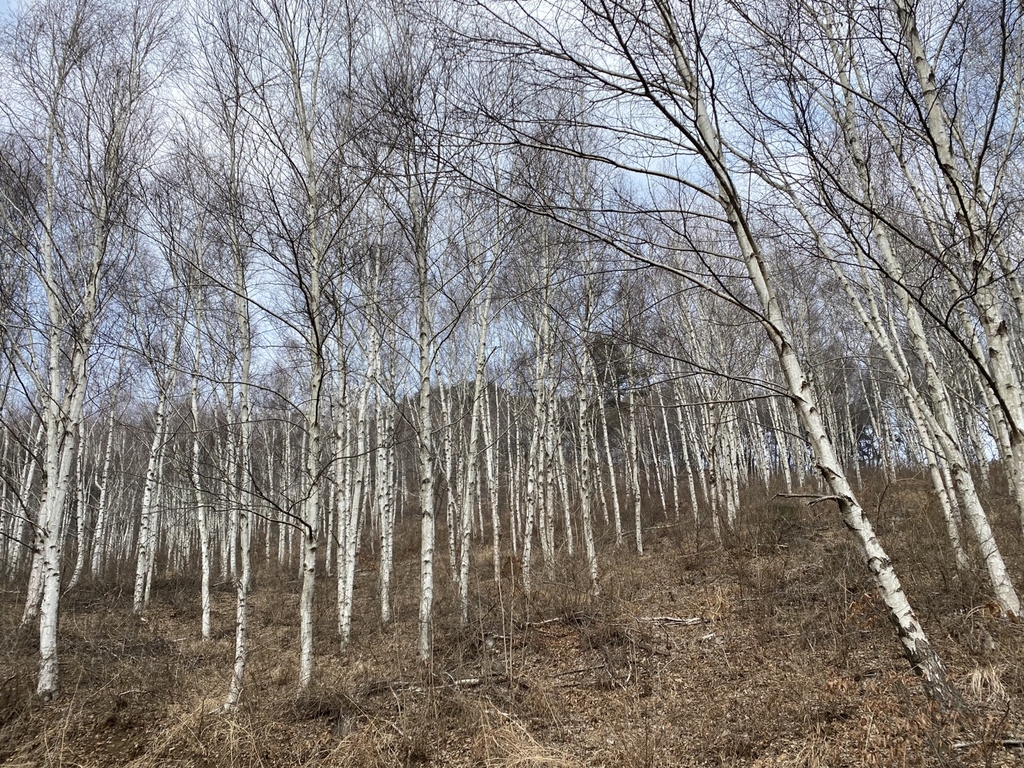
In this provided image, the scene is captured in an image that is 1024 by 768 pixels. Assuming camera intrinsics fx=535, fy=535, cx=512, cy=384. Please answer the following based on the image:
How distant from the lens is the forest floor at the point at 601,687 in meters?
3.65

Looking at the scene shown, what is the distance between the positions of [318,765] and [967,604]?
20.6 feet

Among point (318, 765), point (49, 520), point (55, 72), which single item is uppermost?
point (55, 72)

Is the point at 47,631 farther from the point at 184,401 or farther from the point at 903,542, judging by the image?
the point at 903,542

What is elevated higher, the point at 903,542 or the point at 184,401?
the point at 184,401

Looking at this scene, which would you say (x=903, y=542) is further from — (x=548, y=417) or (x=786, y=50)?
(x=786, y=50)

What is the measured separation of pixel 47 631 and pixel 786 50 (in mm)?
8371

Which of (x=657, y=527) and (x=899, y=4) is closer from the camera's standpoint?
(x=899, y=4)

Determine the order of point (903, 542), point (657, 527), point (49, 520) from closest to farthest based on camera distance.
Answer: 1. point (49, 520)
2. point (903, 542)
3. point (657, 527)

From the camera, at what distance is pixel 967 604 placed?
17.9 ft

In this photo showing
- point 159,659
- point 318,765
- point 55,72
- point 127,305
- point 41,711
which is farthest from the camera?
point 127,305

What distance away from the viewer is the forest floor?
3.65m

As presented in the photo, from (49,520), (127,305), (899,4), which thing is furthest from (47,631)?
(899,4)

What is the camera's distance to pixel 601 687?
5.22 metres

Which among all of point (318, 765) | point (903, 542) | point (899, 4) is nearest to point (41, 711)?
point (318, 765)
